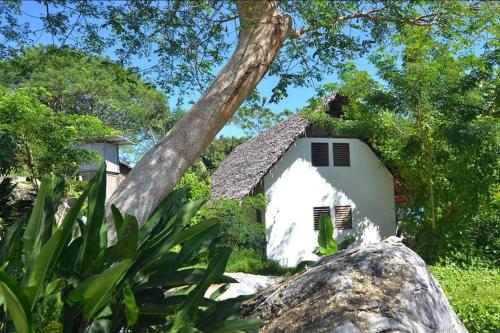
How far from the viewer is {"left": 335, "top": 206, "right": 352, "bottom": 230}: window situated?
17703 millimetres

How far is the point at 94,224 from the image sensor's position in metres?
2.73

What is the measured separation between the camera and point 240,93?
492 centimetres

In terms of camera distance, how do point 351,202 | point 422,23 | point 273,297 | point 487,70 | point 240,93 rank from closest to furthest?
point 273,297, point 240,93, point 422,23, point 487,70, point 351,202

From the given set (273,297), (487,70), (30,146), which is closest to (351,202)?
(487,70)

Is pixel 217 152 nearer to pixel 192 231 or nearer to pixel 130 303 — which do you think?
pixel 192 231

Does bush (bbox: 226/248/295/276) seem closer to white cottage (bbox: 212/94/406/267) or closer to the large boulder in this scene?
white cottage (bbox: 212/94/406/267)

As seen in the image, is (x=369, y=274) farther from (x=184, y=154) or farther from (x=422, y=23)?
(x=422, y=23)

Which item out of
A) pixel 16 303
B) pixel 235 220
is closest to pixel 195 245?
pixel 16 303

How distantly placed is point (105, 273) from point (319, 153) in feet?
51.6

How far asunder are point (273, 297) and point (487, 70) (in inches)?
412

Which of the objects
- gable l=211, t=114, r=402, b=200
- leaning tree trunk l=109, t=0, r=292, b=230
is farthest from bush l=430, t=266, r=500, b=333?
gable l=211, t=114, r=402, b=200

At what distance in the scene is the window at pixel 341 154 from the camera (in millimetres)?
17906

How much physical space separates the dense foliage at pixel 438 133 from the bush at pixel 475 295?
1888mm

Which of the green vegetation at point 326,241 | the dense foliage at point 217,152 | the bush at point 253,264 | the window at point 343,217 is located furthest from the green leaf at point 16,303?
the dense foliage at point 217,152
